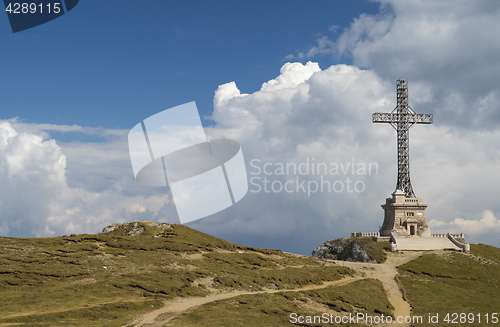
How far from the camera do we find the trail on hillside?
35125 millimetres

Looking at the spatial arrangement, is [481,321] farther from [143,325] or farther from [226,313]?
[143,325]

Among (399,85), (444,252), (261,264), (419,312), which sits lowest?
(419,312)

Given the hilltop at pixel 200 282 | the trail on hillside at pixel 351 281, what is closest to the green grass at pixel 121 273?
the hilltop at pixel 200 282

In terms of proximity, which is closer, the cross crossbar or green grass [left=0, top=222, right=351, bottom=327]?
green grass [left=0, top=222, right=351, bottom=327]

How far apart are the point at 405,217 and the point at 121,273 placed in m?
63.2

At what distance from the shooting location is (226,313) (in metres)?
38.1

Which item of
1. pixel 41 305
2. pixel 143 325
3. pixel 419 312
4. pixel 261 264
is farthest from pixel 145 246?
pixel 419 312

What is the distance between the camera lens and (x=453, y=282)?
219 ft

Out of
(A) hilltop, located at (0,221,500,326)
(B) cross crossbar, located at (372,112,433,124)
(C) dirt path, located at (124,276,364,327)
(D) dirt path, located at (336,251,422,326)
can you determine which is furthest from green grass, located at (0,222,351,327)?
(B) cross crossbar, located at (372,112,433,124)

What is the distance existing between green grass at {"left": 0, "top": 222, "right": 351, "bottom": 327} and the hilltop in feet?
0.39

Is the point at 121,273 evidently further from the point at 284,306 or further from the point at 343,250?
the point at 343,250

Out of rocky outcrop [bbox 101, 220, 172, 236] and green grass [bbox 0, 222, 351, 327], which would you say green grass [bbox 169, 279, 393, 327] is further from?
rocky outcrop [bbox 101, 220, 172, 236]

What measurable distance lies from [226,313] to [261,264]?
27604 millimetres

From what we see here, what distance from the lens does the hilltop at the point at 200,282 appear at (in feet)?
120
